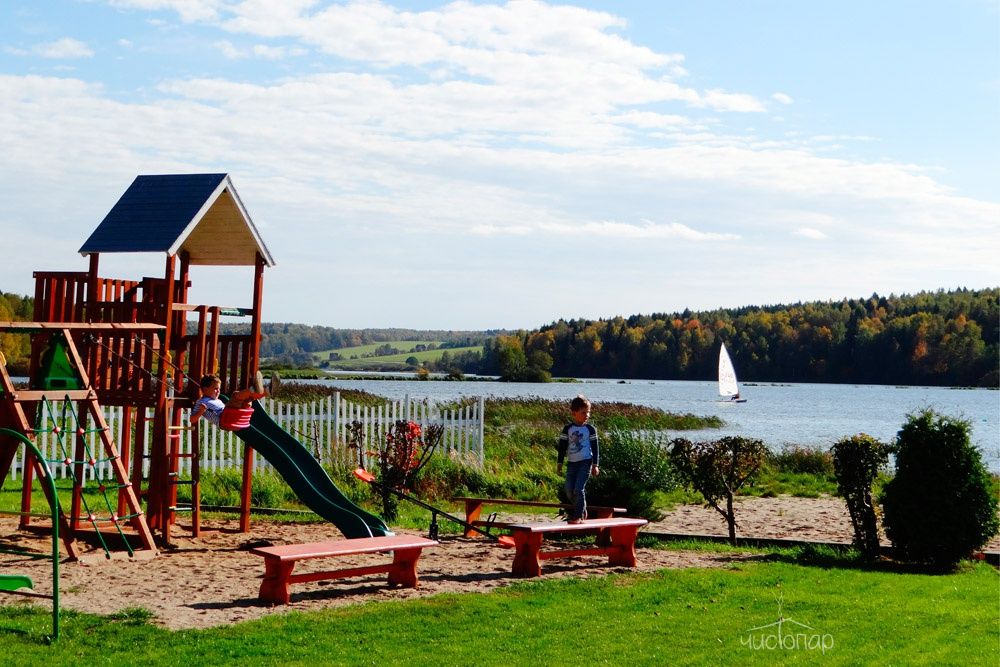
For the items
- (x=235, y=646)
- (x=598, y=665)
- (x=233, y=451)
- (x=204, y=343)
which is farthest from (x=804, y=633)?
(x=233, y=451)

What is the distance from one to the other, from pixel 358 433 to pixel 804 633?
7809 mm

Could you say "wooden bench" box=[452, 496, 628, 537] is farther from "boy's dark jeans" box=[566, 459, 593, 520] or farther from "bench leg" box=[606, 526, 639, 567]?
"bench leg" box=[606, 526, 639, 567]

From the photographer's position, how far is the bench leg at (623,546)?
10.4 m

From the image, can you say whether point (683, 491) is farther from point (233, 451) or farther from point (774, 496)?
point (233, 451)

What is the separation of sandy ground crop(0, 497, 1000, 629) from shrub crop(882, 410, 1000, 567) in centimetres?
162

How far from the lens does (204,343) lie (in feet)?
40.0

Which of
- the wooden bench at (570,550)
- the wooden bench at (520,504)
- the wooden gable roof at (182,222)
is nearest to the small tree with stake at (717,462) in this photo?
the wooden bench at (520,504)

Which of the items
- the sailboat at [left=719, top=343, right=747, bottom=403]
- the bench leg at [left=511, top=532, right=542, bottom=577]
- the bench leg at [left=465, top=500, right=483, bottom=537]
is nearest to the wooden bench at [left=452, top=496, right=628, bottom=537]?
the bench leg at [left=465, top=500, right=483, bottom=537]

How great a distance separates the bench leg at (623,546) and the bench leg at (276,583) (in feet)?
11.5

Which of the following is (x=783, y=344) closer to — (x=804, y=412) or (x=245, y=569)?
(x=804, y=412)

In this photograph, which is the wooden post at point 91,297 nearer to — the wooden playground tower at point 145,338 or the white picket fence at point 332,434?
the wooden playground tower at point 145,338

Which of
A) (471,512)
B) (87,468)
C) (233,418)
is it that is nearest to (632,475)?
(471,512)

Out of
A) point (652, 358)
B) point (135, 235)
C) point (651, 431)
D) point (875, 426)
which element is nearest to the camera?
point (135, 235)

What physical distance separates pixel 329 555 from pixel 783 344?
310 feet
